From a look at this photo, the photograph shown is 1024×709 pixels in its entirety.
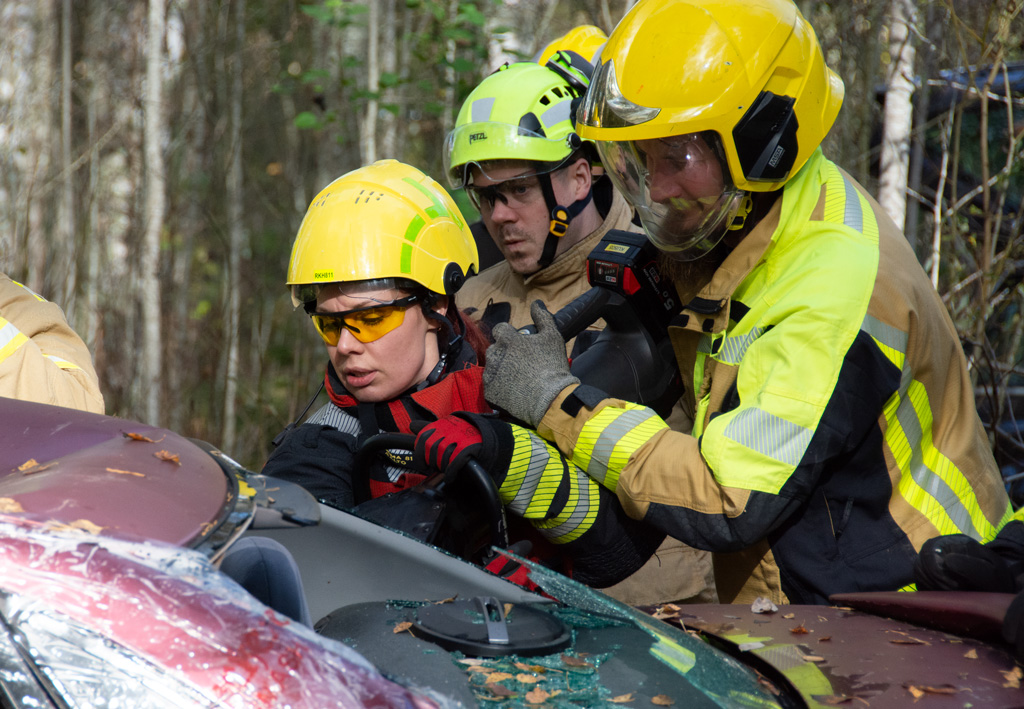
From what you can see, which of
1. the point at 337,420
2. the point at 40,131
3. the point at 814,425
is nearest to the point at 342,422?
the point at 337,420

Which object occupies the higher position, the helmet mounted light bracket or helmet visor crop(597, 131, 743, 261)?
the helmet mounted light bracket

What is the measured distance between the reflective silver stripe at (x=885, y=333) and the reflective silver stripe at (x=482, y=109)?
2.11m

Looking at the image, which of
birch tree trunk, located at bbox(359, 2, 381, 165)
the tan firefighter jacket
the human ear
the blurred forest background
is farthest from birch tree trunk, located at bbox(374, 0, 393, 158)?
the human ear

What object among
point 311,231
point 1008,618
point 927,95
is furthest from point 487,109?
point 927,95

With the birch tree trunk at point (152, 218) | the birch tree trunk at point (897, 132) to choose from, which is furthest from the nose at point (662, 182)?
the birch tree trunk at point (152, 218)

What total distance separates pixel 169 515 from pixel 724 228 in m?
1.71

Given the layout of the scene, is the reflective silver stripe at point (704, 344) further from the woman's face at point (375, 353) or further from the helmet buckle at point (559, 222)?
the helmet buckle at point (559, 222)

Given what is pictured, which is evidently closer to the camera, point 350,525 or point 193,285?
point 350,525

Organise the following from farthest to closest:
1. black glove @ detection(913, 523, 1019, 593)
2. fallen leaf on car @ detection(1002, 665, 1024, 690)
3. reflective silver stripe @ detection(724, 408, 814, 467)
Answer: reflective silver stripe @ detection(724, 408, 814, 467), black glove @ detection(913, 523, 1019, 593), fallen leaf on car @ detection(1002, 665, 1024, 690)

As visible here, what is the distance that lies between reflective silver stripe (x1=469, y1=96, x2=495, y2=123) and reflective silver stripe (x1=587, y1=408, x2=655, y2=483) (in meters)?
1.84

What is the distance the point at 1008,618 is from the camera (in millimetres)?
1734

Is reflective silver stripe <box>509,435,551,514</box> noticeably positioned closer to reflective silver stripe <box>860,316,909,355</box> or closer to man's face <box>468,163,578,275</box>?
reflective silver stripe <box>860,316,909,355</box>

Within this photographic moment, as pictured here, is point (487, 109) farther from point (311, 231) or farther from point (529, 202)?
point (311, 231)

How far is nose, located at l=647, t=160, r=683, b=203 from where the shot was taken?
2514 millimetres
